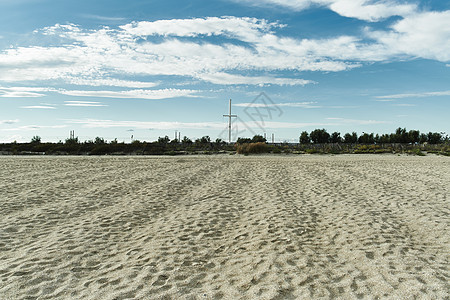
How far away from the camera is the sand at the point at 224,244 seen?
12.9 ft

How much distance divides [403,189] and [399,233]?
5.19 m

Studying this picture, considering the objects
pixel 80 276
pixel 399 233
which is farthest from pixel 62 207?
pixel 399 233

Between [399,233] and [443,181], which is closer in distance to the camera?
[399,233]

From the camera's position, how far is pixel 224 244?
18.0 ft

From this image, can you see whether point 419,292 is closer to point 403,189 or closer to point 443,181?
point 403,189

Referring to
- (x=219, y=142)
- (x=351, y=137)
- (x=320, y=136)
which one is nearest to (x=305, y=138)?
(x=320, y=136)

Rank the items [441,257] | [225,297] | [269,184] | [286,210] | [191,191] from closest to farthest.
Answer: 1. [225,297]
2. [441,257]
3. [286,210]
4. [191,191]
5. [269,184]

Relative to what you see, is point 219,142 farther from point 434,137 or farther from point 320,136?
point 434,137

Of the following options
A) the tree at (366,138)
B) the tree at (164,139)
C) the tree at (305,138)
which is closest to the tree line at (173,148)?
the tree at (164,139)

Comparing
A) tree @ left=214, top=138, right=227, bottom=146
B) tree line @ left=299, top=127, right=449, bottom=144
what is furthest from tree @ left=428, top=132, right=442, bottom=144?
tree @ left=214, top=138, right=227, bottom=146

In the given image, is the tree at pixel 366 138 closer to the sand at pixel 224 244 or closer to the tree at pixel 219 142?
the tree at pixel 219 142

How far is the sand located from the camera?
394cm

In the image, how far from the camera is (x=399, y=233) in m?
6.06

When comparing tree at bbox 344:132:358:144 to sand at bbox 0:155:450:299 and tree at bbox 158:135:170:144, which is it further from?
sand at bbox 0:155:450:299
